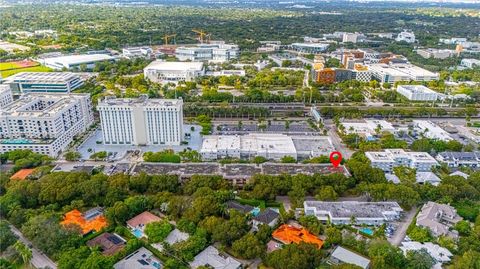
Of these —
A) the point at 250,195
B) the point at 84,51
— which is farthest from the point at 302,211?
the point at 84,51

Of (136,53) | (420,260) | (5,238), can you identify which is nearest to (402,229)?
(420,260)

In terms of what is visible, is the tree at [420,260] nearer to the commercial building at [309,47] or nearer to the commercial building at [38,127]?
the commercial building at [38,127]

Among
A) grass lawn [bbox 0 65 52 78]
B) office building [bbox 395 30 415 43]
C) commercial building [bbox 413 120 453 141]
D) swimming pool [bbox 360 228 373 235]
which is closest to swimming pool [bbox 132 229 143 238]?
swimming pool [bbox 360 228 373 235]

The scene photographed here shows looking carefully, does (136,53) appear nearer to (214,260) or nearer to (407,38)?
(214,260)

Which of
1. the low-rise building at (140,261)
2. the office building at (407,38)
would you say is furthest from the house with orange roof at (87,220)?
the office building at (407,38)

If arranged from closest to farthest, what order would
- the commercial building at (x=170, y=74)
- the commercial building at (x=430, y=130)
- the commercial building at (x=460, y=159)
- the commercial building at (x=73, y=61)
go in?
the commercial building at (x=460, y=159)
the commercial building at (x=430, y=130)
the commercial building at (x=170, y=74)
the commercial building at (x=73, y=61)

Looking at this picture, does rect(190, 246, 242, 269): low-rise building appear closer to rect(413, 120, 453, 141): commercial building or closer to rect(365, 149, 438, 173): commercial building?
rect(365, 149, 438, 173): commercial building

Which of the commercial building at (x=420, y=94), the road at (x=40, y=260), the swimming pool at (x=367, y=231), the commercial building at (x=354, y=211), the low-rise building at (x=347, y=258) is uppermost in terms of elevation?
the commercial building at (x=420, y=94)
